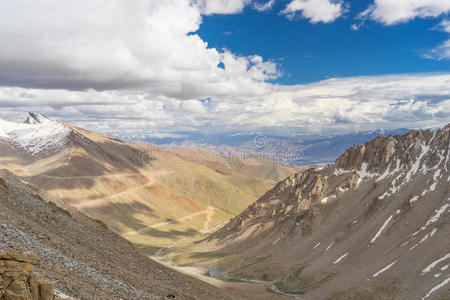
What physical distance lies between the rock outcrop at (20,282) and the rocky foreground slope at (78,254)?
0.38 ft

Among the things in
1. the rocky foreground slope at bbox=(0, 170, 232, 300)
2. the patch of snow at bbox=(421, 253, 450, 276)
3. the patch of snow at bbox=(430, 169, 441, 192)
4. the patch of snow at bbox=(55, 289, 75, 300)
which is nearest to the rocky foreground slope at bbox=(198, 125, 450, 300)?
the patch of snow at bbox=(430, 169, 441, 192)

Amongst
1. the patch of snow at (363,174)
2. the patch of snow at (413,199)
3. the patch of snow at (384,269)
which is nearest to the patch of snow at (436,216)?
the patch of snow at (413,199)

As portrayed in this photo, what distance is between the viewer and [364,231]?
97625mm

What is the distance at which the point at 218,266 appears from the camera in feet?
432

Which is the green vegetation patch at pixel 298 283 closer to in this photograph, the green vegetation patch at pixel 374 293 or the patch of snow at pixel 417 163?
the green vegetation patch at pixel 374 293

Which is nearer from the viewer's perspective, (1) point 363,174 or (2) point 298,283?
(2) point 298,283

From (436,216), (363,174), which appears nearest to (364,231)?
(436,216)

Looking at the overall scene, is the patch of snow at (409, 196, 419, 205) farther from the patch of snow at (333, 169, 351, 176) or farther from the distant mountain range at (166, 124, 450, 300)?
the patch of snow at (333, 169, 351, 176)

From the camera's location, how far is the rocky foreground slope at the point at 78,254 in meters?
27.8

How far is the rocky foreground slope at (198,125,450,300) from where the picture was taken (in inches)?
2729

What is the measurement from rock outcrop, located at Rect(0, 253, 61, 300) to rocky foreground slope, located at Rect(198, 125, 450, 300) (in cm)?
6135

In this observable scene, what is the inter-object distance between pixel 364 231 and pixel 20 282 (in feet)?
317

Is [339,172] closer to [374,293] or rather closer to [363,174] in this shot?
[363,174]

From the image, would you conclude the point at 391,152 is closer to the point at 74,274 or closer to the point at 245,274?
the point at 245,274
